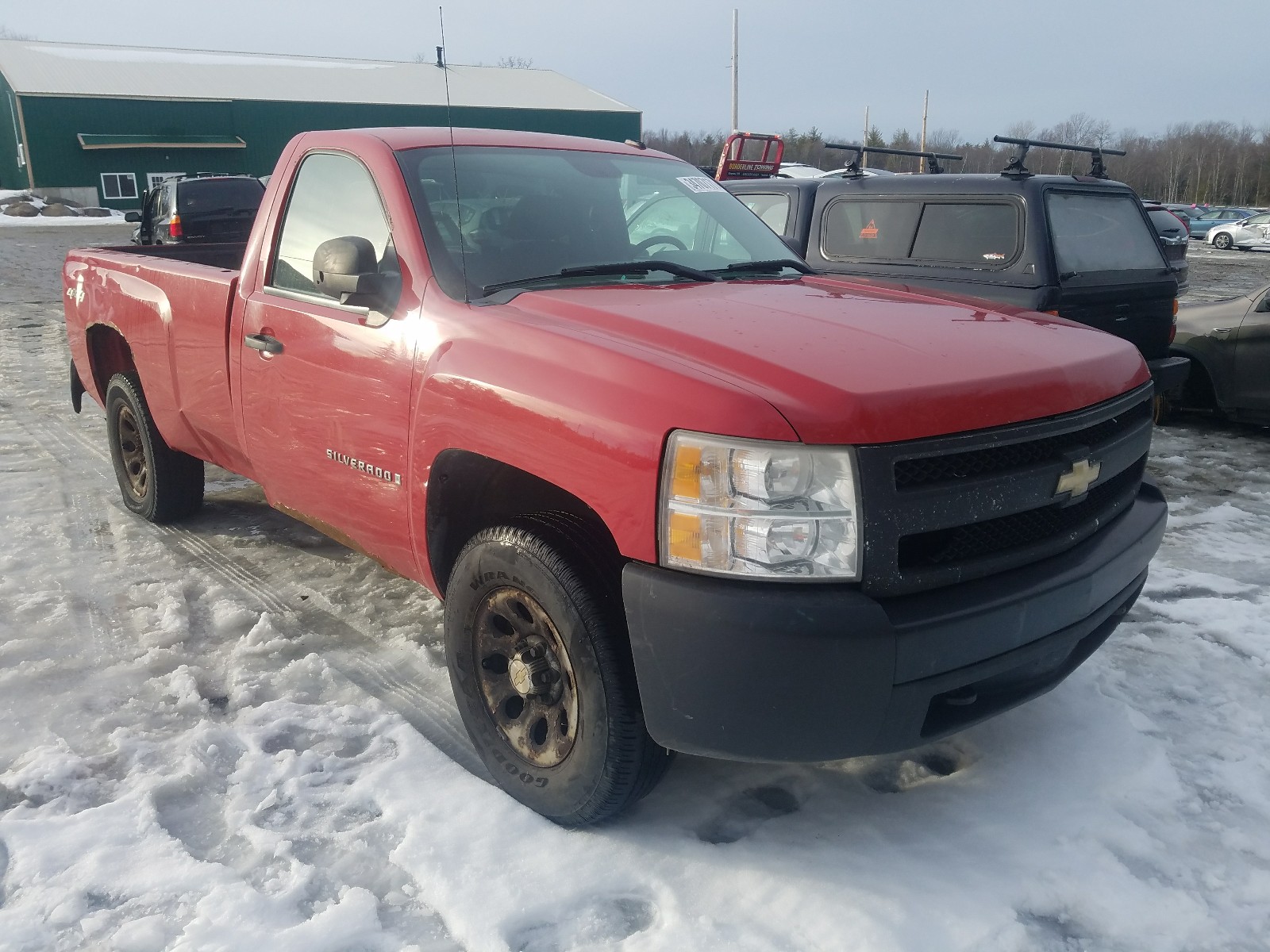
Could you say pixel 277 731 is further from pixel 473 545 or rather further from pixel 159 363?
pixel 159 363

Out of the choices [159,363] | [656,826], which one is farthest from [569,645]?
[159,363]

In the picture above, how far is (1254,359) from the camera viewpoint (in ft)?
22.8

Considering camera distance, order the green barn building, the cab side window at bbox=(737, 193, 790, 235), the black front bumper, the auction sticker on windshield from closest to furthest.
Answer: the black front bumper < the auction sticker on windshield < the cab side window at bbox=(737, 193, 790, 235) < the green barn building

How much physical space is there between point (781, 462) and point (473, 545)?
0.98m

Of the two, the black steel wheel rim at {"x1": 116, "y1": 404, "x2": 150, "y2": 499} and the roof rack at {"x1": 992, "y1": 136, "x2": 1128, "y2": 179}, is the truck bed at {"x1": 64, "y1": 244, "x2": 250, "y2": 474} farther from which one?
the roof rack at {"x1": 992, "y1": 136, "x2": 1128, "y2": 179}

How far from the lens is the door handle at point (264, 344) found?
3.44 meters

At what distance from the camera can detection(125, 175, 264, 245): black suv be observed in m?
14.8

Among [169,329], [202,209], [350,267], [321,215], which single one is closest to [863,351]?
[350,267]

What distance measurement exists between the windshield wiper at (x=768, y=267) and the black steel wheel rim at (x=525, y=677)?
1420mm

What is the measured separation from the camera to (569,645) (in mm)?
2383

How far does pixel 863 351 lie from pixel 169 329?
316 cm

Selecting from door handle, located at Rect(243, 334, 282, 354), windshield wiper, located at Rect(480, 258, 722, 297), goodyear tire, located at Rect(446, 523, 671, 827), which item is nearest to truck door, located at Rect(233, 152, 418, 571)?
door handle, located at Rect(243, 334, 282, 354)

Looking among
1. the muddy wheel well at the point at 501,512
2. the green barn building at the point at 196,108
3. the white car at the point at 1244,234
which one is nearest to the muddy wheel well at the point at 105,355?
the muddy wheel well at the point at 501,512

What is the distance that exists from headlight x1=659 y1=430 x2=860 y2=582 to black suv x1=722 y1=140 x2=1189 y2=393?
4.13 m
